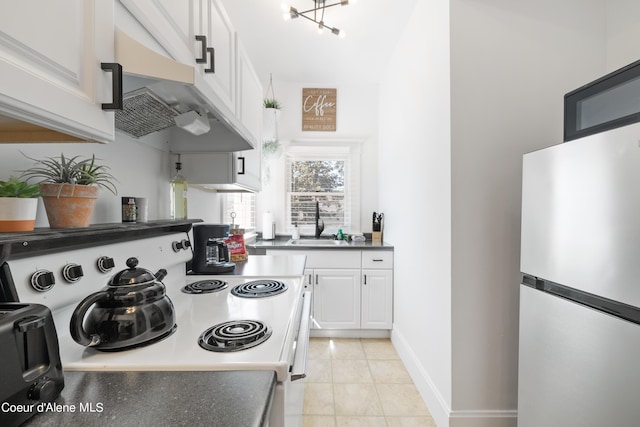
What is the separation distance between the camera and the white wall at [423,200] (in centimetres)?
168

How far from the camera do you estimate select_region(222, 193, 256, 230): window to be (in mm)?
2691

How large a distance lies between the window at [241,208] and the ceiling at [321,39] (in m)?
1.40

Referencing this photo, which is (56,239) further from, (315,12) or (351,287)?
(351,287)

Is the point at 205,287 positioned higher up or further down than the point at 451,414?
higher up

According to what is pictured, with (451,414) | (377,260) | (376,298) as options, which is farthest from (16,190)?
(376,298)

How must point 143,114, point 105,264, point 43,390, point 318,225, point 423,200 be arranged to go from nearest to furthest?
point 43,390 → point 105,264 → point 143,114 → point 423,200 → point 318,225

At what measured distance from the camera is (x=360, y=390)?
206cm

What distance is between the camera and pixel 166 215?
1626 millimetres

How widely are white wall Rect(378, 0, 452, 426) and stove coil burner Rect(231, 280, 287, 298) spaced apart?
3.26ft

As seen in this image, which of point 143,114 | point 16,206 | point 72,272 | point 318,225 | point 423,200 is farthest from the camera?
point 318,225

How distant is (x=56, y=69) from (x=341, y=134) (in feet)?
10.2

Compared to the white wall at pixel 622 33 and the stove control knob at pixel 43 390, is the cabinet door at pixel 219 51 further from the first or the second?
the white wall at pixel 622 33

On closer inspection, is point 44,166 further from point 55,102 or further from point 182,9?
point 182,9

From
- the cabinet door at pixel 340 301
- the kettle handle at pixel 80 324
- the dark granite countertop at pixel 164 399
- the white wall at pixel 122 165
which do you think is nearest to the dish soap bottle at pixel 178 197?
the white wall at pixel 122 165
